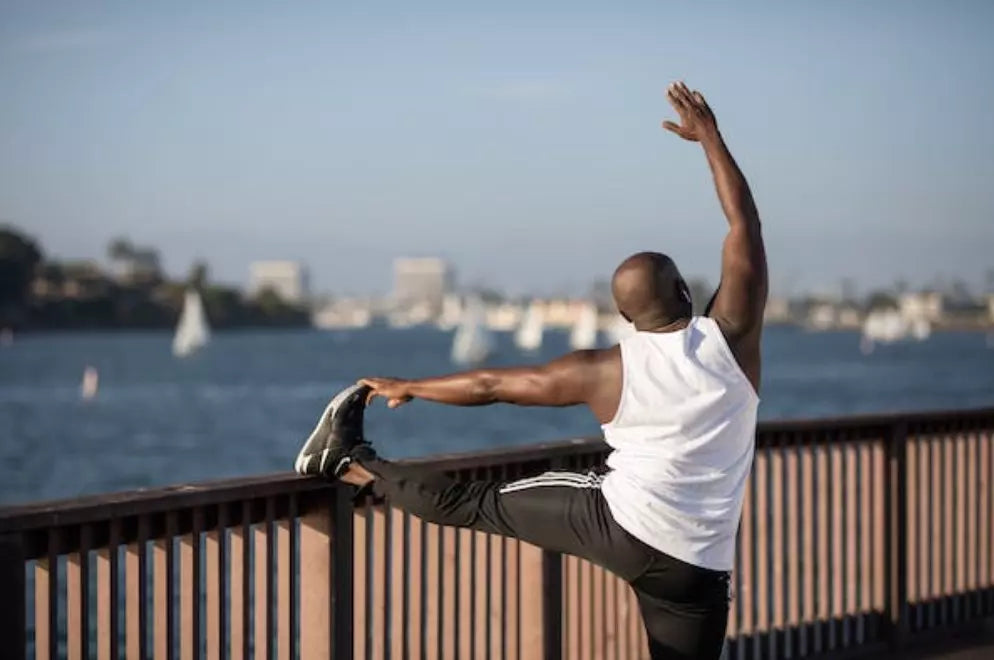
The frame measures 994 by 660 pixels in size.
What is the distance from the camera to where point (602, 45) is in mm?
103500

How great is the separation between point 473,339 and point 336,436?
12758cm

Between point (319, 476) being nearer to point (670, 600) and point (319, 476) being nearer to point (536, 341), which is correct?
point (670, 600)

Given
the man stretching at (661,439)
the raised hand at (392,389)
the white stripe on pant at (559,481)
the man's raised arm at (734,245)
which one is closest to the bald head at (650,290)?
the man stretching at (661,439)

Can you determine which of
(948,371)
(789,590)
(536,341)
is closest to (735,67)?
(948,371)

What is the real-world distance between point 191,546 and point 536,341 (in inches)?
6065

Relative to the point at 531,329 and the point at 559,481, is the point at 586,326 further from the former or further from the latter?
the point at 559,481

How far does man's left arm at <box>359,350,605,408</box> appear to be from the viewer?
4.43m

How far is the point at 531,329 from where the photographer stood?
6230 inches

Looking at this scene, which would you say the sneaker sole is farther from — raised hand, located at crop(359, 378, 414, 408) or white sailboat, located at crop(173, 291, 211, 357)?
white sailboat, located at crop(173, 291, 211, 357)

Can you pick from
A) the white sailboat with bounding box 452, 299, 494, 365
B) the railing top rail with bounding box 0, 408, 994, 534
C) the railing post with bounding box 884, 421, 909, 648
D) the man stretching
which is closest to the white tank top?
the man stretching

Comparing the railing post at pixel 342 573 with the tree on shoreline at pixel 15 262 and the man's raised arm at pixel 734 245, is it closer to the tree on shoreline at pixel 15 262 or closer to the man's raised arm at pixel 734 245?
the man's raised arm at pixel 734 245

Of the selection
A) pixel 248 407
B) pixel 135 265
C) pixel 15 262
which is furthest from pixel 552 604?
pixel 135 265

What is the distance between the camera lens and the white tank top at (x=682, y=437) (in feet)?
14.2

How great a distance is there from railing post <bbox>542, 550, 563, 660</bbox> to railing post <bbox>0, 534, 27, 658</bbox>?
2.34 metres
